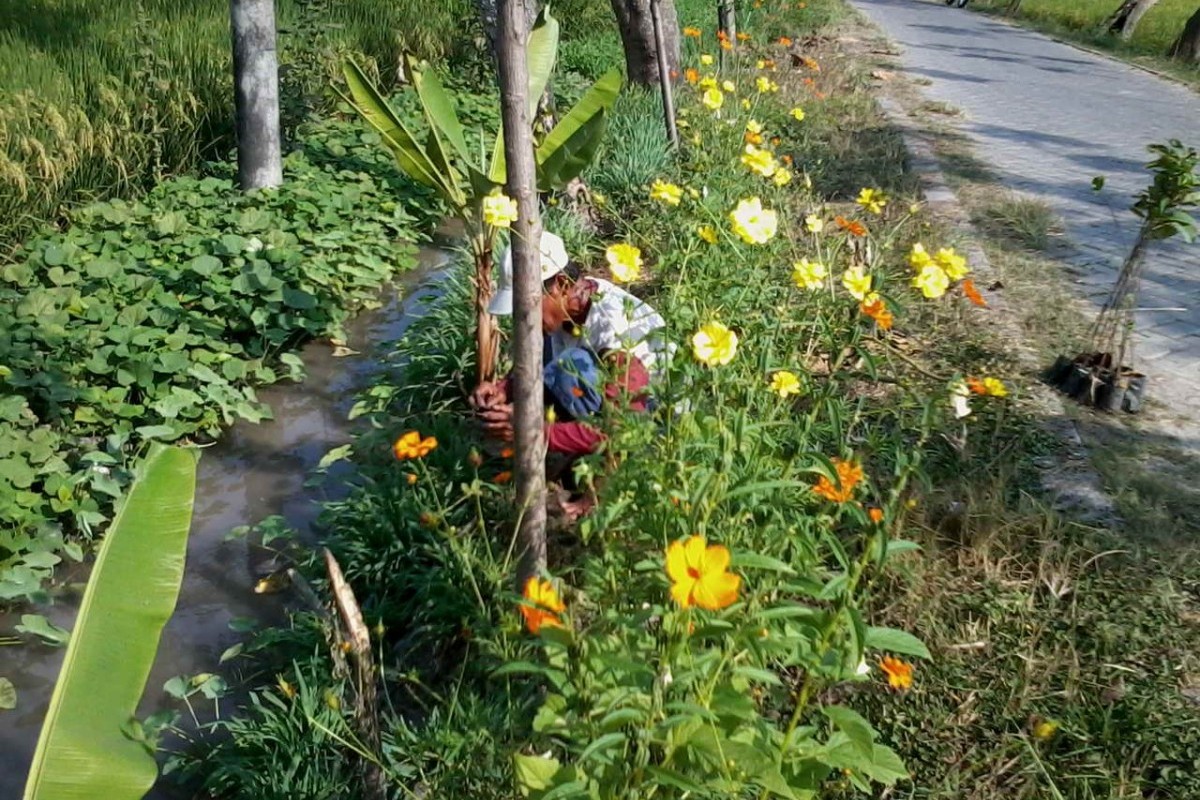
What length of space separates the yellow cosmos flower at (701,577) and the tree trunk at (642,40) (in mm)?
6153

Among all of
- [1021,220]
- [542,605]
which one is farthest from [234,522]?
[1021,220]

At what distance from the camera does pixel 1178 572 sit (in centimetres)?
277

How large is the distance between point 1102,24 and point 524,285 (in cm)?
1734

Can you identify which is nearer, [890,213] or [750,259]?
[750,259]

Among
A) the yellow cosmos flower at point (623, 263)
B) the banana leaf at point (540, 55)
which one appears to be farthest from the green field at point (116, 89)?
the yellow cosmos flower at point (623, 263)

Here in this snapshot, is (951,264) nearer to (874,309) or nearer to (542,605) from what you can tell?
(874,309)

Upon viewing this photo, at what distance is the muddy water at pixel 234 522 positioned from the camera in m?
2.90

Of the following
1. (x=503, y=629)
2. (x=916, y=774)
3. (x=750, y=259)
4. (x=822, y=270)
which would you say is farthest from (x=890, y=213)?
(x=503, y=629)

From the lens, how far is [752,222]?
2.54 meters

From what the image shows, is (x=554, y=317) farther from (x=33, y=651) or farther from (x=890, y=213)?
(x=890, y=213)

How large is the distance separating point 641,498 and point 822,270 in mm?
899

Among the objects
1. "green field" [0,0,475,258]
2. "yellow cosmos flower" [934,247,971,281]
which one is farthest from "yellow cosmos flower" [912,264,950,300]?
"green field" [0,0,475,258]

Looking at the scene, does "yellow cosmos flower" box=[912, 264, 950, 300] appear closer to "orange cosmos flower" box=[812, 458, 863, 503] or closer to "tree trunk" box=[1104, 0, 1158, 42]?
"orange cosmos flower" box=[812, 458, 863, 503]

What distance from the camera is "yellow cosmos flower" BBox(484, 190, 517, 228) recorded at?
7.14 ft
